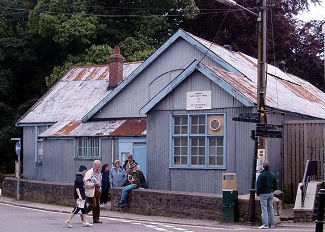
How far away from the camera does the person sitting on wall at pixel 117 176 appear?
22.4 meters

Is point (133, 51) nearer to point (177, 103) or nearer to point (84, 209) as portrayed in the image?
point (177, 103)

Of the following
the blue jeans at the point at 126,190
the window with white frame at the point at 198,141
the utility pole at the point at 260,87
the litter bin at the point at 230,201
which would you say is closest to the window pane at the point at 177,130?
the window with white frame at the point at 198,141

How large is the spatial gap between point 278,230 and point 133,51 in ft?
88.8

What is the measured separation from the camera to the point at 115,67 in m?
31.3

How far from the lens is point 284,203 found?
21.9 m

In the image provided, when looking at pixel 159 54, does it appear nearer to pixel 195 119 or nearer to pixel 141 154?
pixel 141 154

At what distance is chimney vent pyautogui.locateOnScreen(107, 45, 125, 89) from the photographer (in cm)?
3108

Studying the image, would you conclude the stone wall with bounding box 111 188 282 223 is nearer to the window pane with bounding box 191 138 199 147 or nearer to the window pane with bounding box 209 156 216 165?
the window pane with bounding box 209 156 216 165

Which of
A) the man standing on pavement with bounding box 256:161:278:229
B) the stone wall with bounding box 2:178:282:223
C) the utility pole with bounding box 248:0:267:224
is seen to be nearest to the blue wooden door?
the stone wall with bounding box 2:178:282:223

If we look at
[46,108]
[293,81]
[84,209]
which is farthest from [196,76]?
[46,108]

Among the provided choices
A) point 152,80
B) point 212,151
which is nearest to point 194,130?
point 212,151

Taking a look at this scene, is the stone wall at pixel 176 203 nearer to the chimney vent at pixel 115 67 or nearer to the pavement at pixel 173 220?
the pavement at pixel 173 220

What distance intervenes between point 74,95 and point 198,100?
12626 millimetres

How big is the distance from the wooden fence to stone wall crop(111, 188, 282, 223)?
394cm
